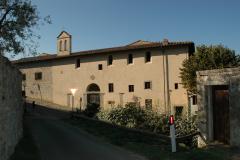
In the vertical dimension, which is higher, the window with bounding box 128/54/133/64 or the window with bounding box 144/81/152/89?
the window with bounding box 128/54/133/64

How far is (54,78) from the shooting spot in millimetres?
52875

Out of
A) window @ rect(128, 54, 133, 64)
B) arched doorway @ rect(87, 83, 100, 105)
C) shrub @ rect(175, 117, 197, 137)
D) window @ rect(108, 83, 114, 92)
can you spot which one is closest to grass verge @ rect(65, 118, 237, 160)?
shrub @ rect(175, 117, 197, 137)

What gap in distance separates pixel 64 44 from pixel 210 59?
24316 millimetres

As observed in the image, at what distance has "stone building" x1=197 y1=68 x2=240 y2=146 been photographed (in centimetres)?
1326

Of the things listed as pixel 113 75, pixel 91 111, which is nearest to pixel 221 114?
pixel 91 111

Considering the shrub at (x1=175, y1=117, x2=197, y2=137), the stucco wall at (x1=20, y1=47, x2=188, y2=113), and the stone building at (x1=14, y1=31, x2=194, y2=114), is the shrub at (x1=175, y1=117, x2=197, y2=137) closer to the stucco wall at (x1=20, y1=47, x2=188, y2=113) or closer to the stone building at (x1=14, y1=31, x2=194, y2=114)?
the stucco wall at (x1=20, y1=47, x2=188, y2=113)

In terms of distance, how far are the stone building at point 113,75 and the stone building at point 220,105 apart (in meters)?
23.1

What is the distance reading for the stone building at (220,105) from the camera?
13.3 metres

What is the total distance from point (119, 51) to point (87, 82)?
6337 mm

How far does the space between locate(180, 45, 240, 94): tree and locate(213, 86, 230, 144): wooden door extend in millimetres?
21915

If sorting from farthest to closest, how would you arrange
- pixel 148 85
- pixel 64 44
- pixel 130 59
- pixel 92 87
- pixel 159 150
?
pixel 64 44, pixel 92 87, pixel 130 59, pixel 148 85, pixel 159 150

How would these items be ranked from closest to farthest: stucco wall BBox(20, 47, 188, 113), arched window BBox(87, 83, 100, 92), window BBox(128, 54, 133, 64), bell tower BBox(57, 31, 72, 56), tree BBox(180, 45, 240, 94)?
1. tree BBox(180, 45, 240, 94)
2. stucco wall BBox(20, 47, 188, 113)
3. window BBox(128, 54, 133, 64)
4. arched window BBox(87, 83, 100, 92)
5. bell tower BBox(57, 31, 72, 56)

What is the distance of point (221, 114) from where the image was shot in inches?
Result: 564

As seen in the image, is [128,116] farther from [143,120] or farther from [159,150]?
[159,150]
